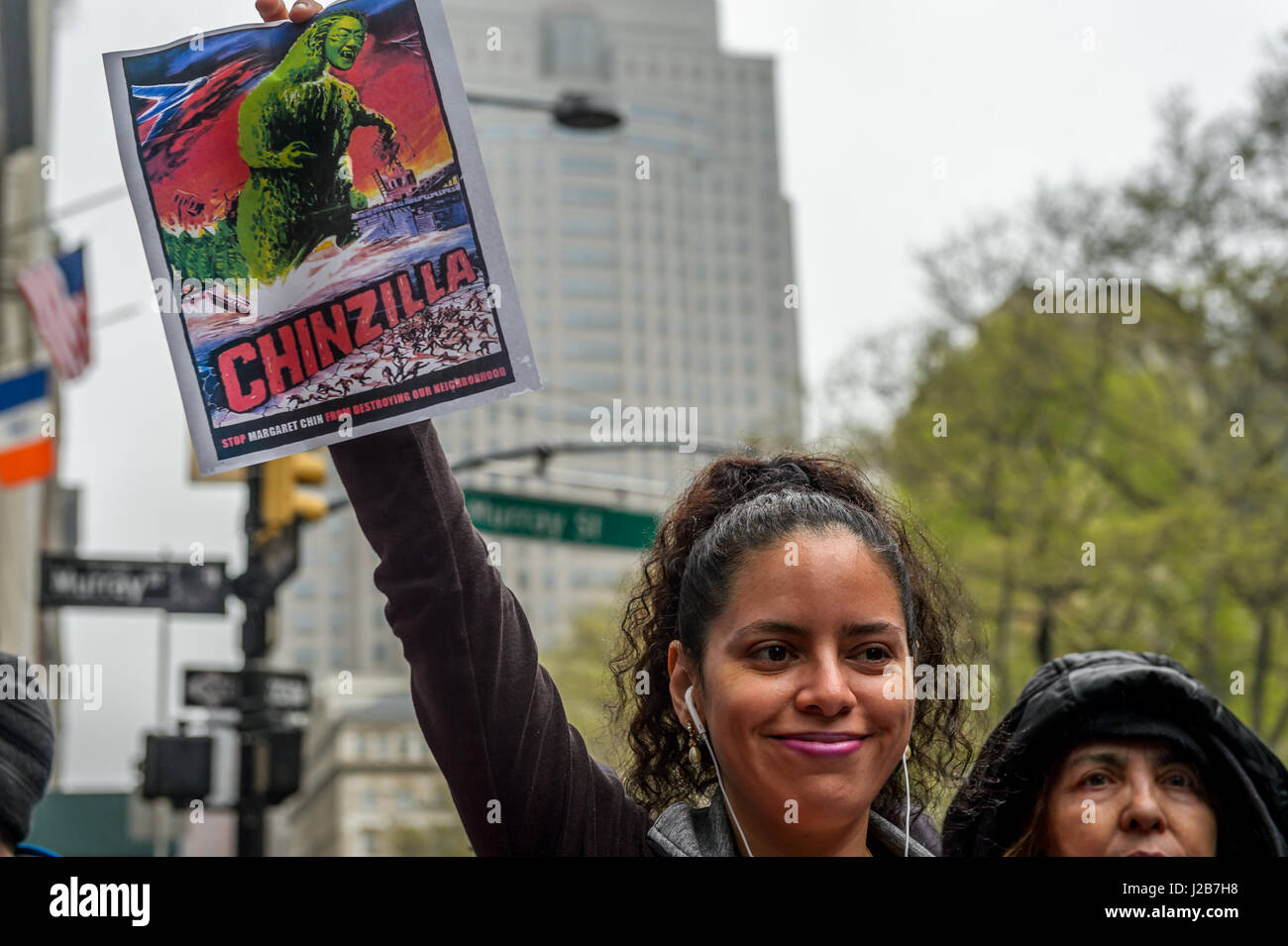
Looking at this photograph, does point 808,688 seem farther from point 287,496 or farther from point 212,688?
point 212,688

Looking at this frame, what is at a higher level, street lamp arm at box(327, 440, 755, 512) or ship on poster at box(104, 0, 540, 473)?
ship on poster at box(104, 0, 540, 473)

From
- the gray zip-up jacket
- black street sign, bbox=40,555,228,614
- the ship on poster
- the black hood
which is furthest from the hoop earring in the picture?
black street sign, bbox=40,555,228,614

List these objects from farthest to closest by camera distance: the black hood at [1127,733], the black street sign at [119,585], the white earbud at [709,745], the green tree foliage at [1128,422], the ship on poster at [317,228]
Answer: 1. the green tree foliage at [1128,422]
2. the black street sign at [119,585]
3. the black hood at [1127,733]
4. the white earbud at [709,745]
5. the ship on poster at [317,228]

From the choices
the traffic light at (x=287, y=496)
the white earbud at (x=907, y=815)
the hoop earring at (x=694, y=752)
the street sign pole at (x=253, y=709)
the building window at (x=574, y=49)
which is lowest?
the street sign pole at (x=253, y=709)

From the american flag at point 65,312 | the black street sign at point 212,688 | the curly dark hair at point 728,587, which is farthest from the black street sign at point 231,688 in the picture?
the curly dark hair at point 728,587

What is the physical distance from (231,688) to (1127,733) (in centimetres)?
821

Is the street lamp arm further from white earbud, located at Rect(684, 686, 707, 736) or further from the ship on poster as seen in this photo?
the ship on poster

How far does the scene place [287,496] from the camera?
9781mm

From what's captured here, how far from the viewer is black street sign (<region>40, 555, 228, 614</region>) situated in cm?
908

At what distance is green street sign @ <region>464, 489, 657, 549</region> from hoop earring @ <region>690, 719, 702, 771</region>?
9246mm

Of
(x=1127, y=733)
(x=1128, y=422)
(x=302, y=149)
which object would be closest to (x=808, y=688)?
(x=1127, y=733)

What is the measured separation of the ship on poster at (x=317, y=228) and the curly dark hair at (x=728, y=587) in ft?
1.69

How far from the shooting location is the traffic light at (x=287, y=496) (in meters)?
9.77

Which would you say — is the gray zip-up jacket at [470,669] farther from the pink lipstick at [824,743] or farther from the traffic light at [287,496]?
the traffic light at [287,496]
